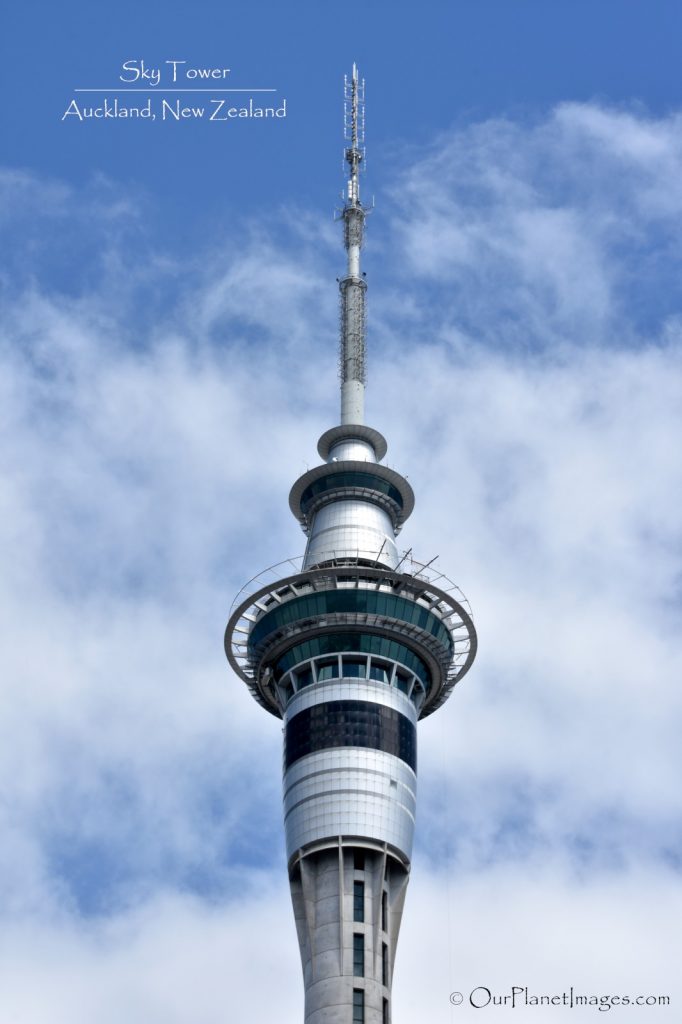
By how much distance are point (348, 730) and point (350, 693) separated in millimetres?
4336

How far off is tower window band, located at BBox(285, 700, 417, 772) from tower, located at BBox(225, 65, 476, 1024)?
14cm

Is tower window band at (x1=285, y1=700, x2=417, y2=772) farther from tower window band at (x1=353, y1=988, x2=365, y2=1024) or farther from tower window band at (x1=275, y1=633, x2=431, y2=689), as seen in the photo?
tower window band at (x1=353, y1=988, x2=365, y2=1024)

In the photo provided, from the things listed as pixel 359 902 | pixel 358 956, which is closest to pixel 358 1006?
pixel 358 956

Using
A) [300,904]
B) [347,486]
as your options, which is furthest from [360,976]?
[347,486]

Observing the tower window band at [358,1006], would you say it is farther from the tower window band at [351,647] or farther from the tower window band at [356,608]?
the tower window band at [356,608]

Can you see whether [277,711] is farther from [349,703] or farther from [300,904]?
[300,904]

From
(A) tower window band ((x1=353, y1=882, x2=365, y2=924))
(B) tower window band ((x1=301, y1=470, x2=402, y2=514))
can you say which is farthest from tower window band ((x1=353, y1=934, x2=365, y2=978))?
(B) tower window band ((x1=301, y1=470, x2=402, y2=514))

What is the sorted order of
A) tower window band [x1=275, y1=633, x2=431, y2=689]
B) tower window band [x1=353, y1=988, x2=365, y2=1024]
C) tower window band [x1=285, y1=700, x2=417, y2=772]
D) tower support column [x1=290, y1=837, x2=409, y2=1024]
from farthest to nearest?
tower window band [x1=275, y1=633, x2=431, y2=689] < tower window band [x1=285, y1=700, x2=417, y2=772] < tower support column [x1=290, y1=837, x2=409, y2=1024] < tower window band [x1=353, y1=988, x2=365, y2=1024]

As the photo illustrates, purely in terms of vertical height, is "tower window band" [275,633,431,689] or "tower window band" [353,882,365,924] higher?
"tower window band" [275,633,431,689]

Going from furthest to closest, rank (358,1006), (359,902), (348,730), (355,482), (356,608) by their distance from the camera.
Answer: (355,482) < (356,608) < (348,730) < (359,902) < (358,1006)

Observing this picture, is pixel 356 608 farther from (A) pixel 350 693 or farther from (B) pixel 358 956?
(B) pixel 358 956

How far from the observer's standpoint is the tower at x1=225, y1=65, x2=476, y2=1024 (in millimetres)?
127812

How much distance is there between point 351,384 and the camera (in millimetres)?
176250

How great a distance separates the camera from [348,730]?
5384 inches
